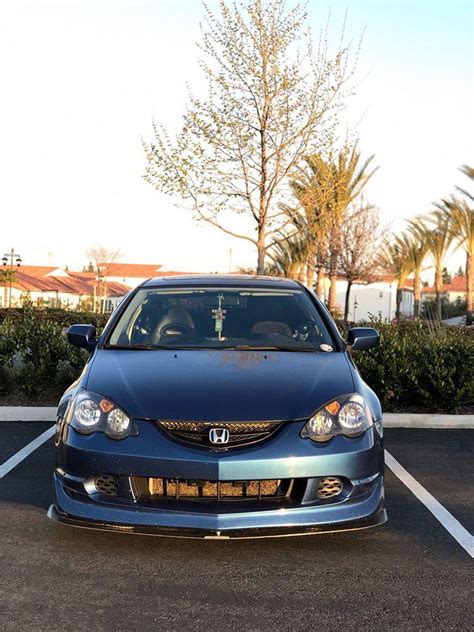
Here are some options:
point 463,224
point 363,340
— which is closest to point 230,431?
point 363,340

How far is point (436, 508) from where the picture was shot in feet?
16.6

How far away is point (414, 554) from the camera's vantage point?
4141mm

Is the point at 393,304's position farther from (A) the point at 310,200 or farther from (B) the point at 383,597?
(B) the point at 383,597

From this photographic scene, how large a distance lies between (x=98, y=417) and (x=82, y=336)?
1.44 metres

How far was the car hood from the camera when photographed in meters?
3.94

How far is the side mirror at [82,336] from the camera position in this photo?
5371mm

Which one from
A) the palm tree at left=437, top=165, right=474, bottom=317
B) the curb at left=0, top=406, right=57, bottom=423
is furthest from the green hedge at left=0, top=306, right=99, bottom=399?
the palm tree at left=437, top=165, right=474, bottom=317

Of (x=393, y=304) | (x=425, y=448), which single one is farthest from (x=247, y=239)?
(x=393, y=304)

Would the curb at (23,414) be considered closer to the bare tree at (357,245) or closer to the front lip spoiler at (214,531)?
the front lip spoiler at (214,531)

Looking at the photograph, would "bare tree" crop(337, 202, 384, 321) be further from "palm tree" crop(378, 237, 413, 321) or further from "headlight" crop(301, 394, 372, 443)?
"headlight" crop(301, 394, 372, 443)

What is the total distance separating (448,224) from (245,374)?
108 ft

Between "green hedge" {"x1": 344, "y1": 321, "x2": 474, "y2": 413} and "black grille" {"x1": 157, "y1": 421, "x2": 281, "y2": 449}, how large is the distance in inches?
193

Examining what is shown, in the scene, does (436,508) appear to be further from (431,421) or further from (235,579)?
(431,421)

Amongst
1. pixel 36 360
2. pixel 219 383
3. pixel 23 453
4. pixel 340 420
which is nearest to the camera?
pixel 340 420
